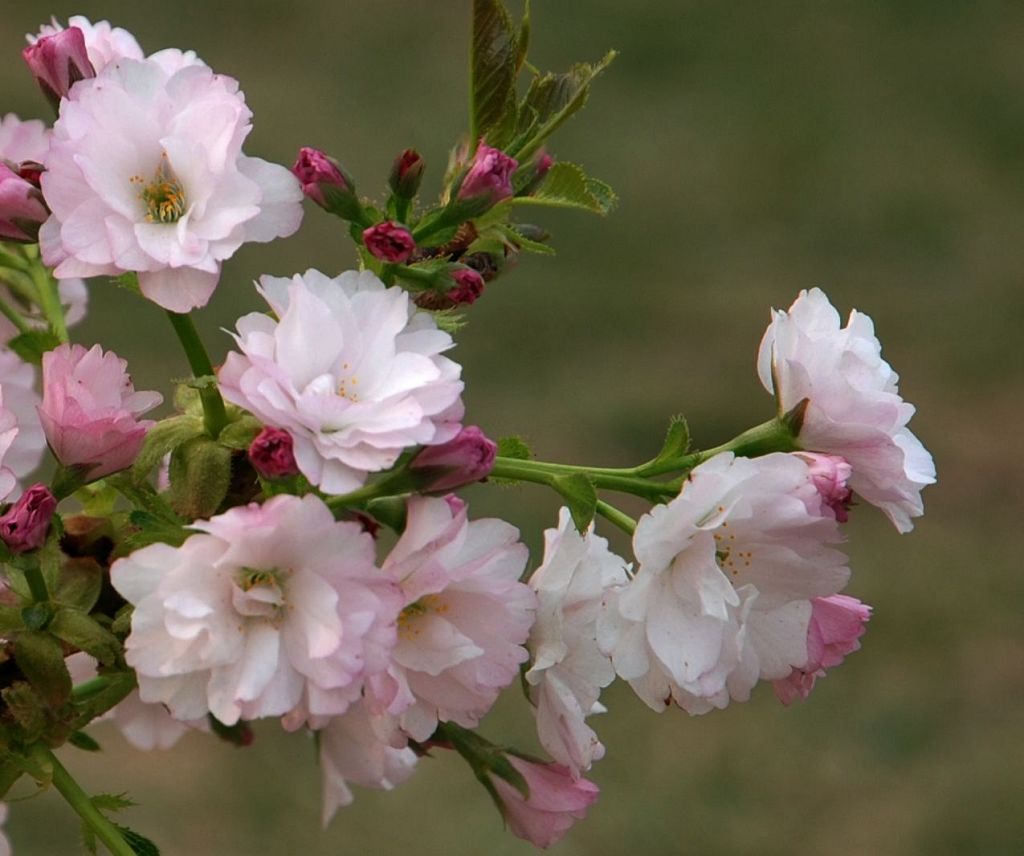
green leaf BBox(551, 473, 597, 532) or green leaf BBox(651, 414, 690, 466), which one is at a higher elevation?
green leaf BBox(651, 414, 690, 466)

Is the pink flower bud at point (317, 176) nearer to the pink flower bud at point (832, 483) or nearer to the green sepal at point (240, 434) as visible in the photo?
the green sepal at point (240, 434)

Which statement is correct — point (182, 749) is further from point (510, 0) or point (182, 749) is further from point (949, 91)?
point (949, 91)

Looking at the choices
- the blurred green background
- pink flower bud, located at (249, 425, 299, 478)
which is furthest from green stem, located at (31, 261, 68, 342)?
the blurred green background

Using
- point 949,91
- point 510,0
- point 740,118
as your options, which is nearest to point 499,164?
point 510,0

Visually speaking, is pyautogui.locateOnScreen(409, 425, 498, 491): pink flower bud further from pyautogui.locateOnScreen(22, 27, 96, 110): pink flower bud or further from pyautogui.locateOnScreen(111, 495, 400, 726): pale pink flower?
pyautogui.locateOnScreen(22, 27, 96, 110): pink flower bud

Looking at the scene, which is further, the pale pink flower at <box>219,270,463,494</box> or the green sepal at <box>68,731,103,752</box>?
the green sepal at <box>68,731,103,752</box>
